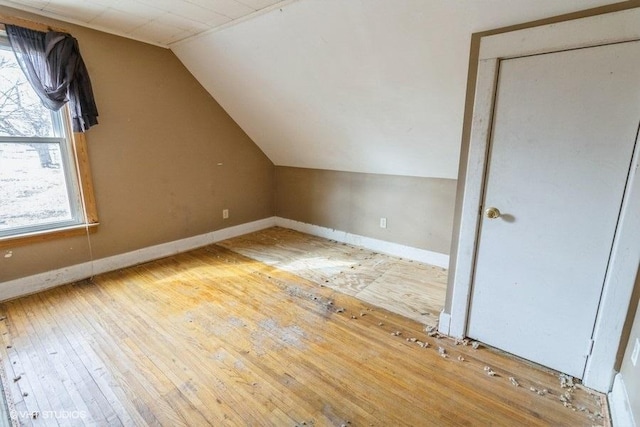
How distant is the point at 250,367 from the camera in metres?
1.90

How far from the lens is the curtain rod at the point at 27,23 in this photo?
233 cm

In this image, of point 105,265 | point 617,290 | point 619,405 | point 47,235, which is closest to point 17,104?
point 47,235

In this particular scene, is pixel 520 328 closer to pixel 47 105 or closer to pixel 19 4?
pixel 47 105

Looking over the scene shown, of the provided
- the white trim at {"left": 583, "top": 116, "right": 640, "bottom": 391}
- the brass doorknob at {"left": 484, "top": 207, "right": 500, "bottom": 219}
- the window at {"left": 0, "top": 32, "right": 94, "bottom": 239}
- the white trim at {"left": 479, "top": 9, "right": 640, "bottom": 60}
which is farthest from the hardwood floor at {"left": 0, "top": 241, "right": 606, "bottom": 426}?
the white trim at {"left": 479, "top": 9, "right": 640, "bottom": 60}

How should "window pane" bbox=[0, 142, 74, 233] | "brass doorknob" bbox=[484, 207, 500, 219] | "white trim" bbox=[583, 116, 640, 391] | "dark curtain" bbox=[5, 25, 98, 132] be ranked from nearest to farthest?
"white trim" bbox=[583, 116, 640, 391], "brass doorknob" bbox=[484, 207, 500, 219], "dark curtain" bbox=[5, 25, 98, 132], "window pane" bbox=[0, 142, 74, 233]

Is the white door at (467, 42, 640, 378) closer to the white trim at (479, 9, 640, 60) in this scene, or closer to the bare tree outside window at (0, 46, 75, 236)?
the white trim at (479, 9, 640, 60)

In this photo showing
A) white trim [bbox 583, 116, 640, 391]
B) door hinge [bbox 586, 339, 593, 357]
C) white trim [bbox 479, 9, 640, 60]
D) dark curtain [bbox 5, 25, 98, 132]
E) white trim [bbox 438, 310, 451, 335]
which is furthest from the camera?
dark curtain [bbox 5, 25, 98, 132]

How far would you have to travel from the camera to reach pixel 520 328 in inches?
77.6

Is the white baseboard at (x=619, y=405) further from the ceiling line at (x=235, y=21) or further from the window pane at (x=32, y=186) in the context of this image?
the window pane at (x=32, y=186)

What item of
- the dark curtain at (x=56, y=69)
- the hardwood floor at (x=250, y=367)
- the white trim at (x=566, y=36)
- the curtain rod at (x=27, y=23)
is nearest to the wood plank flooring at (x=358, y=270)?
the hardwood floor at (x=250, y=367)

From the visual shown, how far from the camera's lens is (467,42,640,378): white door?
1.55 meters

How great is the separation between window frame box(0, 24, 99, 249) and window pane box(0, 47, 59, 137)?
0.09 meters

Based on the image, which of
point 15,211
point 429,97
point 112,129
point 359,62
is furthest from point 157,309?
point 429,97

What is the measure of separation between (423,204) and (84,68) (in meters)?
3.57
